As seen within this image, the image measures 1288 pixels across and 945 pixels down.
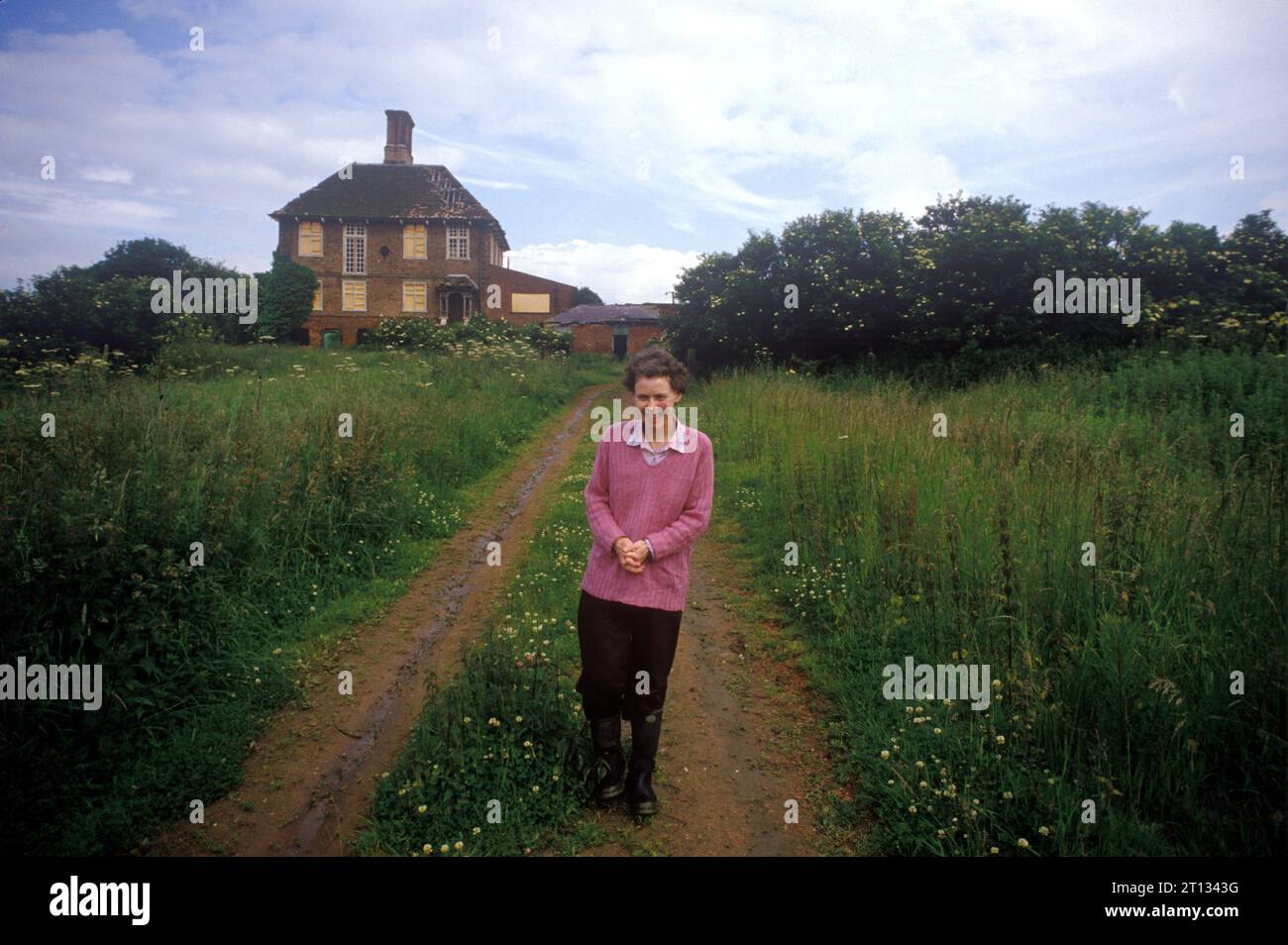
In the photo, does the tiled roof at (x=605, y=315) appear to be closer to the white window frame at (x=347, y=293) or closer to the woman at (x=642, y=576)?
the white window frame at (x=347, y=293)

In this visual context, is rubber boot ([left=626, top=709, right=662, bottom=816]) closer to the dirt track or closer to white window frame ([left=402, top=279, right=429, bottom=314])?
the dirt track

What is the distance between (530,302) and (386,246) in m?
12.1

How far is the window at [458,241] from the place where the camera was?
1570 inches

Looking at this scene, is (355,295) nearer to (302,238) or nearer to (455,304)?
(302,238)

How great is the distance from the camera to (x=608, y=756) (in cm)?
345

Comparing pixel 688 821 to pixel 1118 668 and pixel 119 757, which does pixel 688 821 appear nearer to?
pixel 1118 668

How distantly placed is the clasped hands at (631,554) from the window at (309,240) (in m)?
42.0

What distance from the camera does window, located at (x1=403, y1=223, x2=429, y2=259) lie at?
130 feet

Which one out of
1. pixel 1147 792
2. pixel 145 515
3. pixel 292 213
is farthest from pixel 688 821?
pixel 292 213

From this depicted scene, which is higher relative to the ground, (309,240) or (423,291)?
(309,240)

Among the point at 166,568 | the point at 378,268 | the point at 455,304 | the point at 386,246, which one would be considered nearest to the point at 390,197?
the point at 386,246

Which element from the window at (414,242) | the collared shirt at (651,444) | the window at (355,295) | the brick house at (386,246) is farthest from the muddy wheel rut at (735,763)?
the window at (355,295)

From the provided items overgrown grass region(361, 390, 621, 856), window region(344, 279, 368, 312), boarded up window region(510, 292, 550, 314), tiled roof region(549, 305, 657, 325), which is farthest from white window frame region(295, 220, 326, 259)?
overgrown grass region(361, 390, 621, 856)

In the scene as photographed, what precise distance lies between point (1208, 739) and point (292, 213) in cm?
4481
